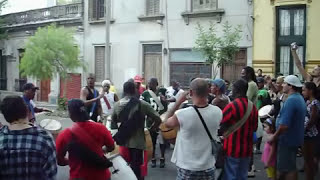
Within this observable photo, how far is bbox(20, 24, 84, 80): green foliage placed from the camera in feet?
68.2

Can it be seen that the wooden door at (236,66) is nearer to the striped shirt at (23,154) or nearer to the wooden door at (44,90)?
the wooden door at (44,90)

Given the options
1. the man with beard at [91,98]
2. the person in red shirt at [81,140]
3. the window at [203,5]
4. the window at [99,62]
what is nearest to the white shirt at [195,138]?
the person in red shirt at [81,140]

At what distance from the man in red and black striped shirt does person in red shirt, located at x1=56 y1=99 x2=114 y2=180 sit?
1731 mm

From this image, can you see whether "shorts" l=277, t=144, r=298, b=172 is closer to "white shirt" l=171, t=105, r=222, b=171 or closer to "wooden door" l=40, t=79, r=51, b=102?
"white shirt" l=171, t=105, r=222, b=171

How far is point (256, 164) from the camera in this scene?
29.7 feet

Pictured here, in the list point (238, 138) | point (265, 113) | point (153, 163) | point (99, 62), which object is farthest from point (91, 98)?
point (99, 62)

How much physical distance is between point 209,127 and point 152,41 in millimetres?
15918

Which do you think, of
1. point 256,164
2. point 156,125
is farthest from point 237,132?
point 256,164

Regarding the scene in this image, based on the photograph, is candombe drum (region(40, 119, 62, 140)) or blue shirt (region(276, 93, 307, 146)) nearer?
blue shirt (region(276, 93, 307, 146))

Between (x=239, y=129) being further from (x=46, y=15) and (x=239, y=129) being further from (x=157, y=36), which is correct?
(x=46, y=15)

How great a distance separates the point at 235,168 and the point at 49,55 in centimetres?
1657

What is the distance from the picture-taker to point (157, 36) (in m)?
19.9

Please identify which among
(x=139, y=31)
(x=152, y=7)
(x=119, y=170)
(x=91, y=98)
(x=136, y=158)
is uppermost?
(x=152, y=7)

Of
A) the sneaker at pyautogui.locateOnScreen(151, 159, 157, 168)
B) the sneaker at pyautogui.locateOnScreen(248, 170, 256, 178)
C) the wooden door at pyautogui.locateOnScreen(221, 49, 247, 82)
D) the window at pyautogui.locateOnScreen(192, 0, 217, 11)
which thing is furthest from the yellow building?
the sneaker at pyautogui.locateOnScreen(151, 159, 157, 168)
